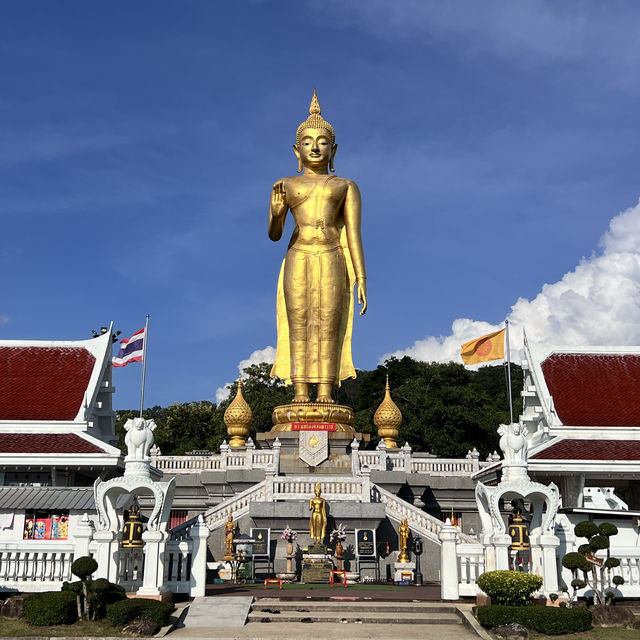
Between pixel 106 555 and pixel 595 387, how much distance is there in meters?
18.9

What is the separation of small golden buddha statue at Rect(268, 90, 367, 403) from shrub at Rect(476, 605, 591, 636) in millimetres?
20640

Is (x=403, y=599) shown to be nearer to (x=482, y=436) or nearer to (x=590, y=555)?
(x=590, y=555)

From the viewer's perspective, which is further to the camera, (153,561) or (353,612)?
(153,561)

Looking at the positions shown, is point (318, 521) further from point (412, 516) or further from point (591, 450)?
point (591, 450)

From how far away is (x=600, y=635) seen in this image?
1402 centimetres

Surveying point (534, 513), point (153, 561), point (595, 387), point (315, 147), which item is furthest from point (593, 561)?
point (315, 147)

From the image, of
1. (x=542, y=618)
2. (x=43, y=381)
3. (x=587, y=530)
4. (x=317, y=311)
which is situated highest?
(x=317, y=311)

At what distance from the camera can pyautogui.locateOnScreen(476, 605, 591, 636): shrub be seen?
13953mm

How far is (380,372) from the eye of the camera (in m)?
66.5

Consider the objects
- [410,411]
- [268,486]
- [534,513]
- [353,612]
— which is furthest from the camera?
[410,411]

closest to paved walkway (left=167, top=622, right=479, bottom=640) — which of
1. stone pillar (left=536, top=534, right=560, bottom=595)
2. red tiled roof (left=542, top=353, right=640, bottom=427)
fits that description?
stone pillar (left=536, top=534, right=560, bottom=595)

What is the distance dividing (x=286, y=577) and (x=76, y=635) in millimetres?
8159

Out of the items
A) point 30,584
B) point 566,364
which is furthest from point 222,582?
point 566,364

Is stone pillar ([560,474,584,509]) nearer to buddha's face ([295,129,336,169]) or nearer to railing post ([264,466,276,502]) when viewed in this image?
railing post ([264,466,276,502])
